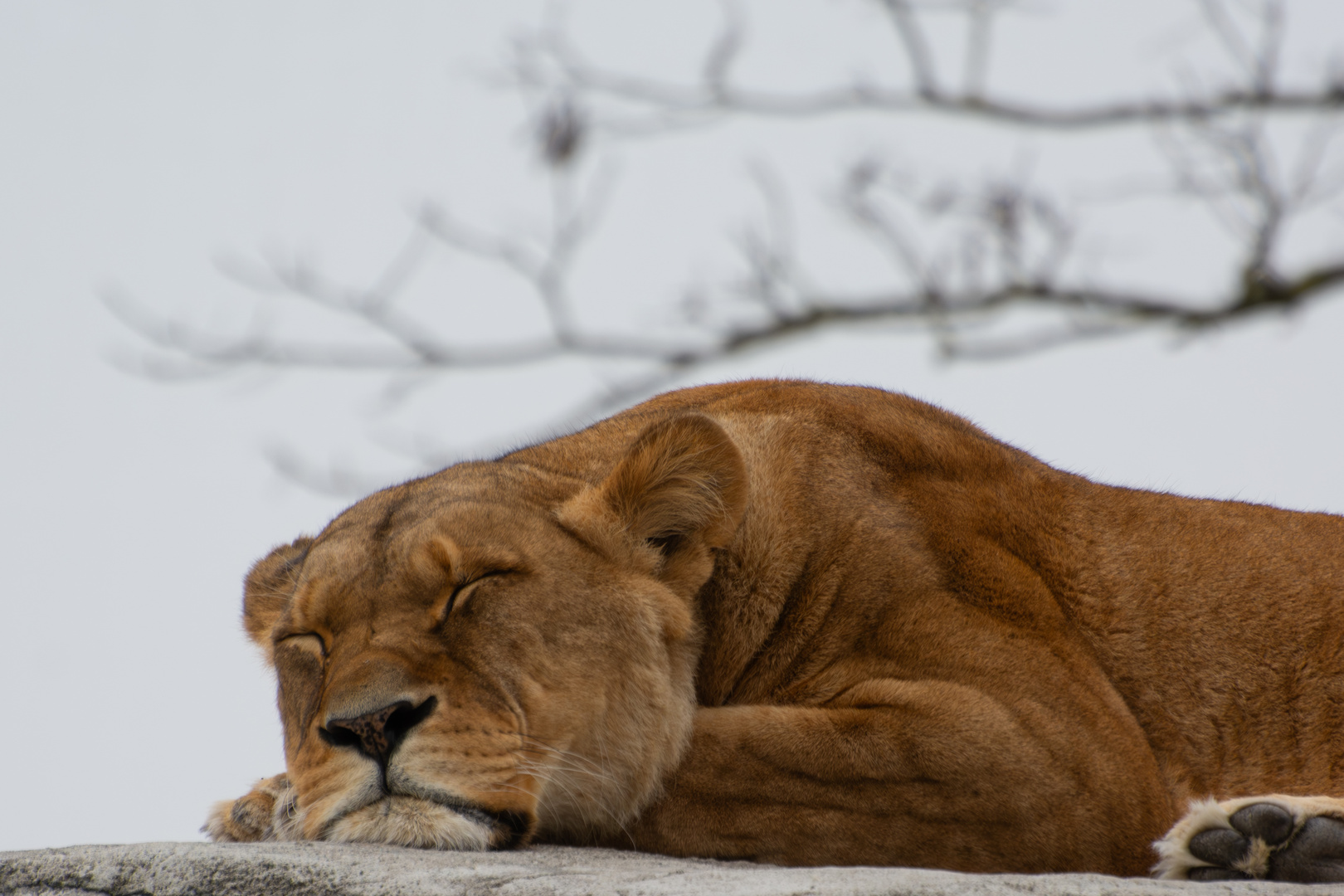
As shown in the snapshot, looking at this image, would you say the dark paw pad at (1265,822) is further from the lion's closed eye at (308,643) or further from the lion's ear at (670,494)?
the lion's closed eye at (308,643)

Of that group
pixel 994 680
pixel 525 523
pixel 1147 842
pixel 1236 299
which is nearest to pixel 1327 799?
pixel 1147 842

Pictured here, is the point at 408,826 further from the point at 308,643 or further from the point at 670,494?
the point at 670,494

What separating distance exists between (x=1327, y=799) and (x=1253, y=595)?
1235 millimetres

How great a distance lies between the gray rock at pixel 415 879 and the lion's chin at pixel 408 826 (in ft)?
0.53

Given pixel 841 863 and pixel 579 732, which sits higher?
pixel 579 732

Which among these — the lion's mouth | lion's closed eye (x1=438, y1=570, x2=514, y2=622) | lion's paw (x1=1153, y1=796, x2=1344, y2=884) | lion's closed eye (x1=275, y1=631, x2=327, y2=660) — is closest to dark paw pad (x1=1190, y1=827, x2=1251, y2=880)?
lion's paw (x1=1153, y1=796, x2=1344, y2=884)

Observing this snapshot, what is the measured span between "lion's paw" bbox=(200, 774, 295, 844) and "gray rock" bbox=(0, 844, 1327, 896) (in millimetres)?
622

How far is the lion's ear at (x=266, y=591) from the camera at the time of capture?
14.1 ft

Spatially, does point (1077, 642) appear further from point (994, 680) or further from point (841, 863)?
point (841, 863)

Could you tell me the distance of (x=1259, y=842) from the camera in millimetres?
3156

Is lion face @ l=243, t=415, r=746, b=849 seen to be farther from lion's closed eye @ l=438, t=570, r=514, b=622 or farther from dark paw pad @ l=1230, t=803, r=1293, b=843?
dark paw pad @ l=1230, t=803, r=1293, b=843

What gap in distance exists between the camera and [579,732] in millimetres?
3453

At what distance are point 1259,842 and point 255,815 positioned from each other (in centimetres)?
248

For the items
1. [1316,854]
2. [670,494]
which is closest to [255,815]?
[670,494]
